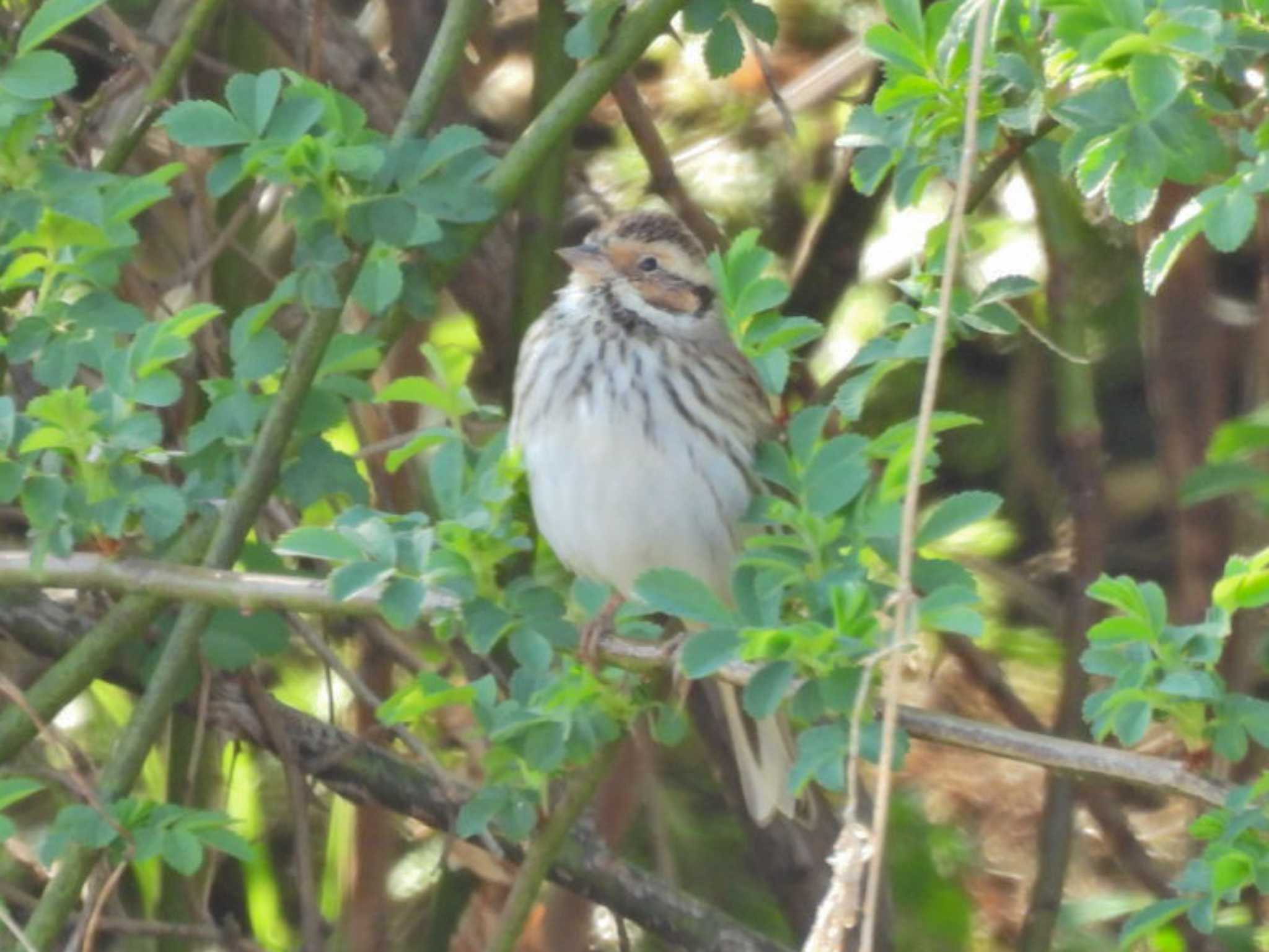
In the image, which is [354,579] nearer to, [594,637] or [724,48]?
[594,637]

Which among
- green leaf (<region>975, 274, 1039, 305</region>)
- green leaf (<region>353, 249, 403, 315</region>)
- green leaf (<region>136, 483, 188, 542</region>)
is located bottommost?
green leaf (<region>136, 483, 188, 542</region>)

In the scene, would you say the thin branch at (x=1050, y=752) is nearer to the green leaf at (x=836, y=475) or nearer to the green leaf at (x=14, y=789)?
the green leaf at (x=836, y=475)

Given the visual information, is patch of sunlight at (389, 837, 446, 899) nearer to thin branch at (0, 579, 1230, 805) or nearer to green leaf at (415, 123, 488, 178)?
green leaf at (415, 123, 488, 178)

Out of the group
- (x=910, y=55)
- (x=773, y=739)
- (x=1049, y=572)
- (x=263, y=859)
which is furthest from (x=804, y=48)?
(x=910, y=55)

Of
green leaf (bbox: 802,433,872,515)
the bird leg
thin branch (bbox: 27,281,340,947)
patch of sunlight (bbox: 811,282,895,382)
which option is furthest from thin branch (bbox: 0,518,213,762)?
patch of sunlight (bbox: 811,282,895,382)

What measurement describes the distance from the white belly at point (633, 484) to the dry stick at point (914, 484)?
971 mm

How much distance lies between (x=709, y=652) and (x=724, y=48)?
784 millimetres

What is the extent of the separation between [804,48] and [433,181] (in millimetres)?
1526

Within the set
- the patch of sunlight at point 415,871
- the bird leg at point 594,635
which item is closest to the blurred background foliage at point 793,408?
the patch of sunlight at point 415,871

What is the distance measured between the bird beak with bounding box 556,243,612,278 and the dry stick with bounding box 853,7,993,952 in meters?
1.17

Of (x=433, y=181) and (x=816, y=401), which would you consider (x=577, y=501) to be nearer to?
(x=816, y=401)

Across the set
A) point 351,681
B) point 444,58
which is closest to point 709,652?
point 444,58

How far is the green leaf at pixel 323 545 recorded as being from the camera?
221 centimetres

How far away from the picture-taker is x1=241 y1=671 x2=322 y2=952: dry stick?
323 centimetres
